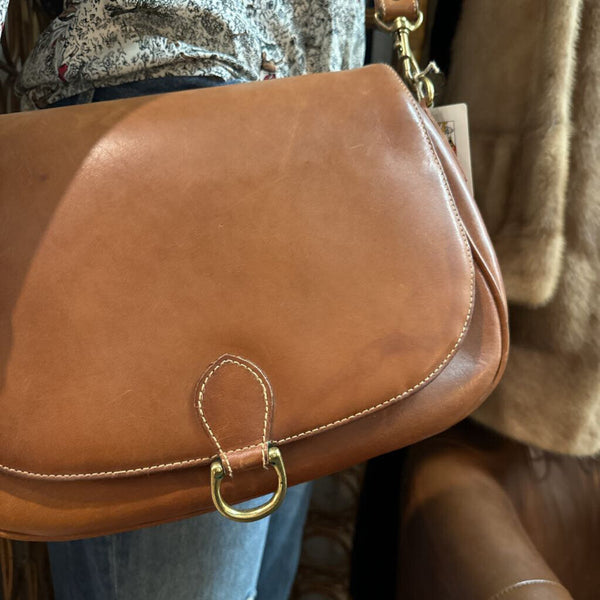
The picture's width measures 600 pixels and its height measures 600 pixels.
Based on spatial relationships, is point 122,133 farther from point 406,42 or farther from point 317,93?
point 406,42

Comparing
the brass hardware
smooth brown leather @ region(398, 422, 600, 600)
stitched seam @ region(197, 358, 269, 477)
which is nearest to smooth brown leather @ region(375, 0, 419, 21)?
the brass hardware

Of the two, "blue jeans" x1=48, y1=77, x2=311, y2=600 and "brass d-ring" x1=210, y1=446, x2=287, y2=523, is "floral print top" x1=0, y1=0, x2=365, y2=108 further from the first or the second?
"brass d-ring" x1=210, y1=446, x2=287, y2=523

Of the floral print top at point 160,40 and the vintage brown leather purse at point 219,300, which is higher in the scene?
the floral print top at point 160,40

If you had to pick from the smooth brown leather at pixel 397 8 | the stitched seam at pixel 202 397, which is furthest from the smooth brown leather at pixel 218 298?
the smooth brown leather at pixel 397 8

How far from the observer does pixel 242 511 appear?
1.24 feet

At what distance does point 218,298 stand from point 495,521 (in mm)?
402

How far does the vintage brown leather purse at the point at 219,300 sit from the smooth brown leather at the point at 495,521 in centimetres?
21

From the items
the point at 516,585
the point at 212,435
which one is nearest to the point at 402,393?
the point at 212,435

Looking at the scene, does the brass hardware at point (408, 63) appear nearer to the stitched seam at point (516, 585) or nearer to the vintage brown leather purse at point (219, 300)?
the vintage brown leather purse at point (219, 300)

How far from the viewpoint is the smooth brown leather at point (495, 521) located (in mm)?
531

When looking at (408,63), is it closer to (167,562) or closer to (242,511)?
(242,511)

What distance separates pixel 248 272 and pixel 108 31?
0.73 feet

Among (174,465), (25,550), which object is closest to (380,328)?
(174,465)

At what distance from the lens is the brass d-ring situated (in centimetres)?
38
